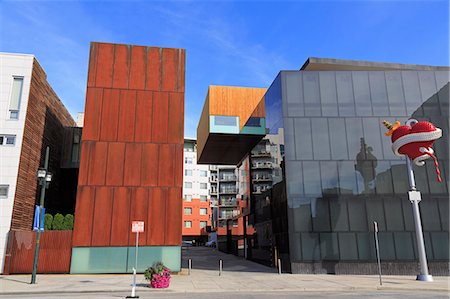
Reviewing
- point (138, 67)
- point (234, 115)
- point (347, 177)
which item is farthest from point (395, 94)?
point (138, 67)

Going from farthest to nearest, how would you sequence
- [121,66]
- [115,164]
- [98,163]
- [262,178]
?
[262,178]
[121,66]
[115,164]
[98,163]

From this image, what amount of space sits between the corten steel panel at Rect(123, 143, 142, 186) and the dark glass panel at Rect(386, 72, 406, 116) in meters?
19.4

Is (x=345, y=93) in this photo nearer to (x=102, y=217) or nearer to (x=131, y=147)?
(x=131, y=147)

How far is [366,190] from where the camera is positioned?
24672mm

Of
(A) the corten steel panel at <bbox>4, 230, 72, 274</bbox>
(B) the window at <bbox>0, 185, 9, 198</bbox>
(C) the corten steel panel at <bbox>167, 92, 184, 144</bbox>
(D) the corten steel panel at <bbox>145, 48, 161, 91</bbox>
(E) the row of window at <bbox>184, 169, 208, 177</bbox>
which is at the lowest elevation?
(A) the corten steel panel at <bbox>4, 230, 72, 274</bbox>

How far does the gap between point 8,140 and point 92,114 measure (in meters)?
6.04

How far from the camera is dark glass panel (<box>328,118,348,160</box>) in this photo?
83.3 feet

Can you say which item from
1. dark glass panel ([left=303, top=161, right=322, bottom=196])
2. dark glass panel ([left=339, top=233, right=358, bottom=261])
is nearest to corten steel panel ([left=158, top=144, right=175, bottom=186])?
dark glass panel ([left=303, top=161, right=322, bottom=196])

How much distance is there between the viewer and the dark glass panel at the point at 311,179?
24625 millimetres

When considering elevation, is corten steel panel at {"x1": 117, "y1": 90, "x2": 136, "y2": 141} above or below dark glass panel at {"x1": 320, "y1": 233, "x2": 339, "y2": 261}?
above

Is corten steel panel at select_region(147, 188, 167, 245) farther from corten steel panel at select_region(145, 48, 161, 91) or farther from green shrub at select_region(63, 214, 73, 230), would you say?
corten steel panel at select_region(145, 48, 161, 91)

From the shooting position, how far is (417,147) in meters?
21.0

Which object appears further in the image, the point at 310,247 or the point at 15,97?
the point at 15,97

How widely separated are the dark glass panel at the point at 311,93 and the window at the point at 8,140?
2140 cm
